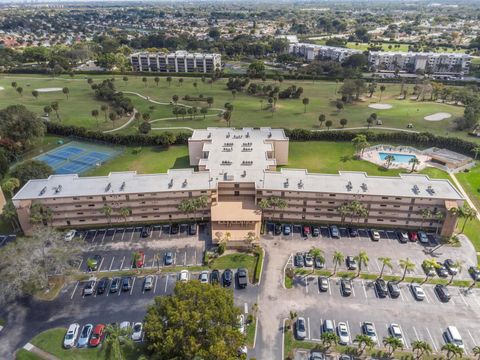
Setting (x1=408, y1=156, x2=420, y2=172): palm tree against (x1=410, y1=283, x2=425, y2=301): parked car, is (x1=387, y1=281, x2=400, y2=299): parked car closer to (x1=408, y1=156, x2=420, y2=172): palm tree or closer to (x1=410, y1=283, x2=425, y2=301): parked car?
(x1=410, y1=283, x2=425, y2=301): parked car

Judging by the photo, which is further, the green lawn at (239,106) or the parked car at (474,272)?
the green lawn at (239,106)

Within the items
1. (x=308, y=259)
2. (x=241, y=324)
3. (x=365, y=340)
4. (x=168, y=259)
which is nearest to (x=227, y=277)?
(x=241, y=324)

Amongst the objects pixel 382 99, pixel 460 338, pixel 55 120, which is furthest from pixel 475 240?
pixel 55 120

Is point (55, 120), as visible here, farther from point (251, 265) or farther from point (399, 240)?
point (399, 240)

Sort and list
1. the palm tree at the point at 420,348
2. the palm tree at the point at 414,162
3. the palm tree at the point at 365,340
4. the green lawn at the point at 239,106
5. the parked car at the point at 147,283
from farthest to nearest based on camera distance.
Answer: the green lawn at the point at 239,106, the palm tree at the point at 414,162, the parked car at the point at 147,283, the palm tree at the point at 365,340, the palm tree at the point at 420,348

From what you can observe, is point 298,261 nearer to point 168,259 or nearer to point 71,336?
point 168,259

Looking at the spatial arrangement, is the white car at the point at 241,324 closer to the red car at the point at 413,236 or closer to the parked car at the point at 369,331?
the parked car at the point at 369,331

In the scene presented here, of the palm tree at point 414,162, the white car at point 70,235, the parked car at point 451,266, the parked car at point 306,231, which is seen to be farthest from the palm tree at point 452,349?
the white car at point 70,235
